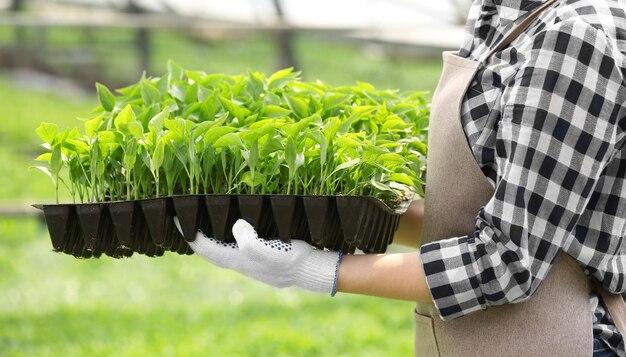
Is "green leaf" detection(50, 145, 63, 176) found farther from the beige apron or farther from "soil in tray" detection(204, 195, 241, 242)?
the beige apron

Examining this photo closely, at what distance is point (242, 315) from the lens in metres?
3.83

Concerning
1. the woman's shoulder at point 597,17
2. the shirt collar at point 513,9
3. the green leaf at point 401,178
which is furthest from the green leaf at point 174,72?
the woman's shoulder at point 597,17

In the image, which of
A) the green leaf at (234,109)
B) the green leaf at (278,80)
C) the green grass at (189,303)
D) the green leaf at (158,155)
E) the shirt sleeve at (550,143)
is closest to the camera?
the shirt sleeve at (550,143)

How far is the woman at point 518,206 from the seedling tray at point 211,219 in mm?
29

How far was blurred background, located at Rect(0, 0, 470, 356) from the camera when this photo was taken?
139 inches

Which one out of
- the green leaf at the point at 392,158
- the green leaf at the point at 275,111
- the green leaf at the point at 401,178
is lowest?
the green leaf at the point at 401,178

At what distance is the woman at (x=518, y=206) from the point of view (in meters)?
1.17

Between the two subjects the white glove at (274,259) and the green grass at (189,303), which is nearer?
the white glove at (274,259)

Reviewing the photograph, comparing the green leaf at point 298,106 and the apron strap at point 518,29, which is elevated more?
the apron strap at point 518,29

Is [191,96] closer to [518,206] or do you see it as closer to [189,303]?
[518,206]

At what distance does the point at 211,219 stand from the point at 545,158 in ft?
1.55

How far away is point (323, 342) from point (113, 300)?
1095 mm

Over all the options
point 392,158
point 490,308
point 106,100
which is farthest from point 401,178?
point 106,100

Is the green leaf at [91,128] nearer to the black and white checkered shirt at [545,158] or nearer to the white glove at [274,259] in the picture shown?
the white glove at [274,259]
